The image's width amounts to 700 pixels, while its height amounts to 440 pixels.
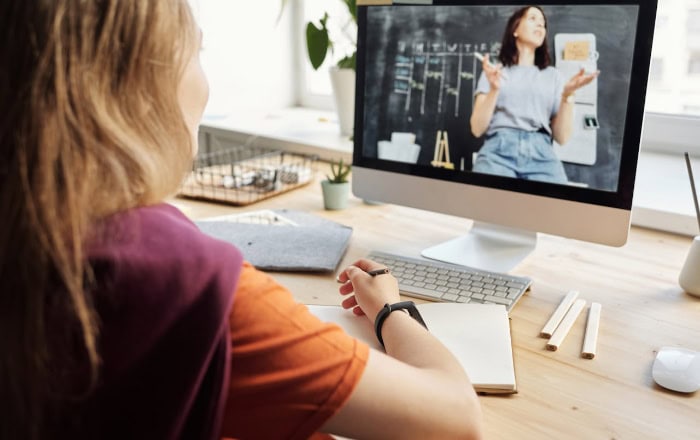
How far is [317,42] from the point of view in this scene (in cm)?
200

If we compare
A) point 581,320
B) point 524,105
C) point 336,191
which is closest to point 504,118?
point 524,105

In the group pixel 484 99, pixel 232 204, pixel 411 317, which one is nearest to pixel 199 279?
pixel 411 317

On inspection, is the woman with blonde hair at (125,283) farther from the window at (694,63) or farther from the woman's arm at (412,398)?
the window at (694,63)

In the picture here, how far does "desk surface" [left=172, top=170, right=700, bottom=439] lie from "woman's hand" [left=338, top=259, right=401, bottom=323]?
3.3 inches

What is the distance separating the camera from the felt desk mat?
1215 mm

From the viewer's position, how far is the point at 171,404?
0.56m

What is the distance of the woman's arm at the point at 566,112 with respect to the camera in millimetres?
1106

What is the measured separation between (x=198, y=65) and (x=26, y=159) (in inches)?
9.5

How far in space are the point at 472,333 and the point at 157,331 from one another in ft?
1.76

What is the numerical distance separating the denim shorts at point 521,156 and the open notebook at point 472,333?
10.3 inches

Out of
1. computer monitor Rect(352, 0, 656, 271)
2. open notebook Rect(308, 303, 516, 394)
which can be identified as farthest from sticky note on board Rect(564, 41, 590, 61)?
open notebook Rect(308, 303, 516, 394)

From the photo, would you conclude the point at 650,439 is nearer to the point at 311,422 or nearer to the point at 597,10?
the point at 311,422

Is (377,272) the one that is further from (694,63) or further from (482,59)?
(694,63)

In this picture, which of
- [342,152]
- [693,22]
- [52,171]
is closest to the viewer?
[52,171]
